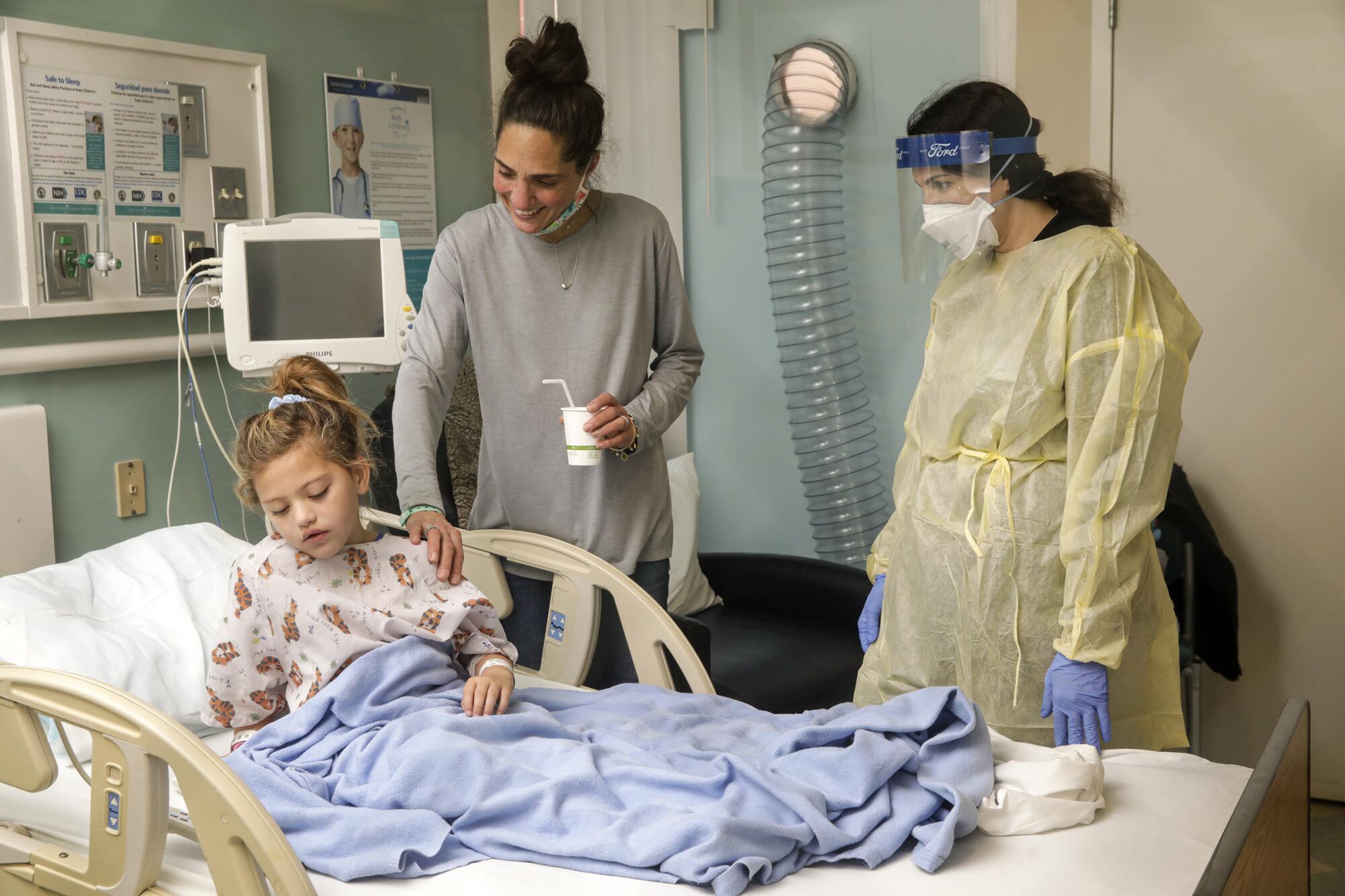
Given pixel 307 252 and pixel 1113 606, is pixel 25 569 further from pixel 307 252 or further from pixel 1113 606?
pixel 1113 606

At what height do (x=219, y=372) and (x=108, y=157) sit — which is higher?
(x=108, y=157)

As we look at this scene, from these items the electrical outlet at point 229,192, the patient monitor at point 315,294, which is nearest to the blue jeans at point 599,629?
the patient monitor at point 315,294

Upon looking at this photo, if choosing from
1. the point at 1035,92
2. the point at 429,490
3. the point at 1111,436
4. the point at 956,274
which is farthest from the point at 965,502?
the point at 1035,92

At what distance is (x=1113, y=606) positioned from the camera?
1677 mm

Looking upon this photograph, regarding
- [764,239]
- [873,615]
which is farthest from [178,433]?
[764,239]

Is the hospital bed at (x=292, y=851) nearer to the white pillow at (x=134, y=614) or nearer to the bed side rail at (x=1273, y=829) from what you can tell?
the bed side rail at (x=1273, y=829)

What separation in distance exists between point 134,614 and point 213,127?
45.1 inches

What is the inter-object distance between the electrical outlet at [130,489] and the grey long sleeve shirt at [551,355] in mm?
808

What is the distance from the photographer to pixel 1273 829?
1.40 meters

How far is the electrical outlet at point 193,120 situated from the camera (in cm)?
252

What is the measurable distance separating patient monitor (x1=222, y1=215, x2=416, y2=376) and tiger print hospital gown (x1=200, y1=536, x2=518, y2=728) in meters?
0.70

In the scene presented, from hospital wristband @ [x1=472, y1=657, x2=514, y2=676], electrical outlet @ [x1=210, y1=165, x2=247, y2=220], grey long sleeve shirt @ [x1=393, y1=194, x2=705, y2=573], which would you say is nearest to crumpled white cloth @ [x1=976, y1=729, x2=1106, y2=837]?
hospital wristband @ [x1=472, y1=657, x2=514, y2=676]

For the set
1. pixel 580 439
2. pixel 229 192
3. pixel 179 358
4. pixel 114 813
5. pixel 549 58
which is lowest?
pixel 114 813

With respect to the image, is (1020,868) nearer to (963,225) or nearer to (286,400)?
(963,225)
